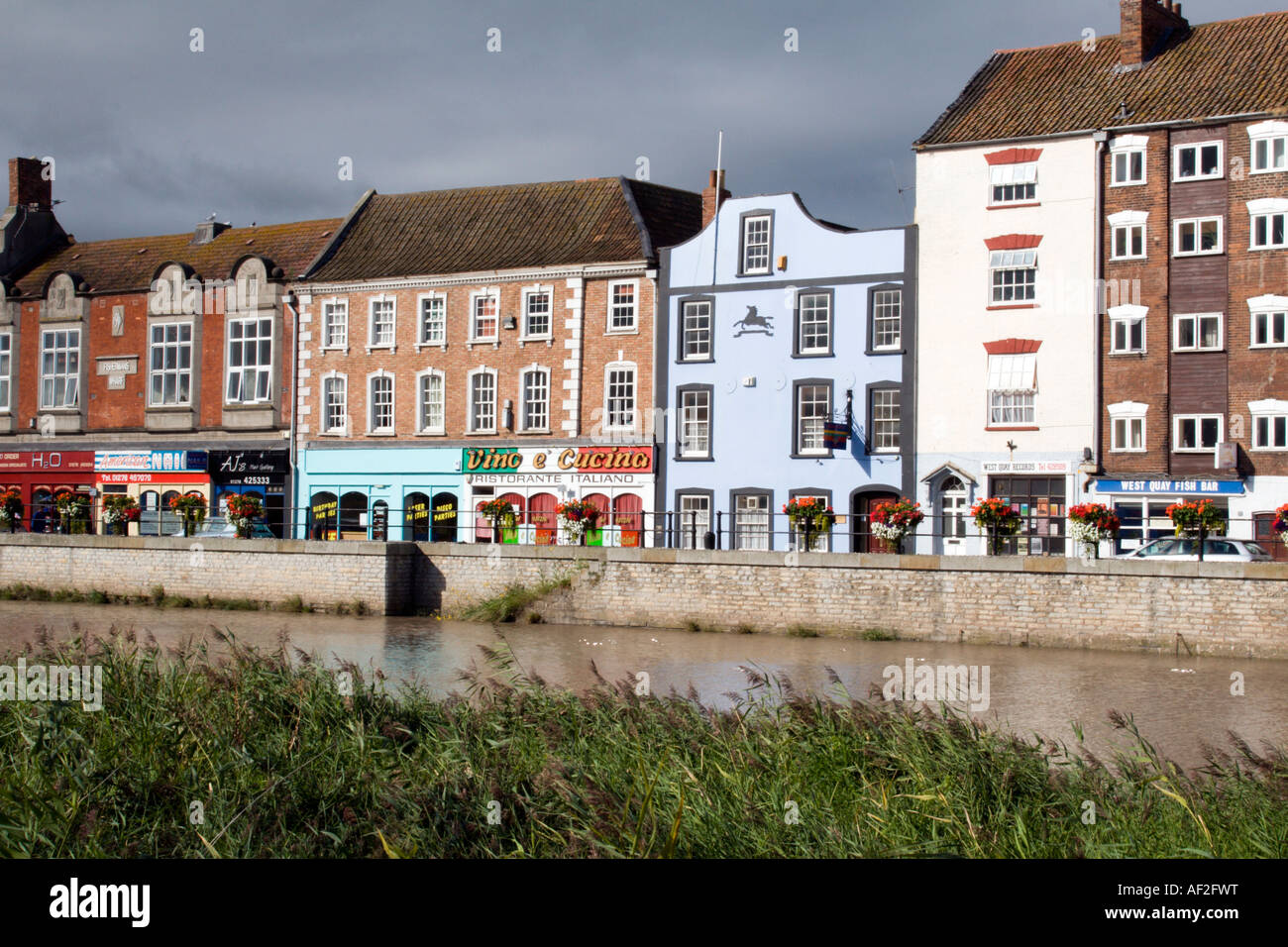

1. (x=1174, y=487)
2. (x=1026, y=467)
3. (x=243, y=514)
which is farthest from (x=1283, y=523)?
(x=243, y=514)

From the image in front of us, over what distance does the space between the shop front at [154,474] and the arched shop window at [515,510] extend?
10.5m

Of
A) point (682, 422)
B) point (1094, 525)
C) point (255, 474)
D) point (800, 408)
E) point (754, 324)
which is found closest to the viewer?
point (1094, 525)

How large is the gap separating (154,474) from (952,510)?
84.1ft

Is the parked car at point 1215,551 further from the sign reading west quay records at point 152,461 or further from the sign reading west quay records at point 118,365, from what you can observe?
the sign reading west quay records at point 118,365

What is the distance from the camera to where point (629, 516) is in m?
38.7

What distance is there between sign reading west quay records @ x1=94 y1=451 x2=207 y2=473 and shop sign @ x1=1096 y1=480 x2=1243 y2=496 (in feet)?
89.0

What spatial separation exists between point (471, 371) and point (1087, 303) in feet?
56.8

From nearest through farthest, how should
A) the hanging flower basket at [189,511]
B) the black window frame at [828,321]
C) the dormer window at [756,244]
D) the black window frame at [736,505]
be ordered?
the hanging flower basket at [189,511] → the black window frame at [736,505] → the black window frame at [828,321] → the dormer window at [756,244]

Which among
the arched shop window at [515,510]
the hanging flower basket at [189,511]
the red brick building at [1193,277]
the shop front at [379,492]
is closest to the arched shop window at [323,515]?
the shop front at [379,492]

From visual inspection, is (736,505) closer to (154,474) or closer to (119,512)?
(119,512)

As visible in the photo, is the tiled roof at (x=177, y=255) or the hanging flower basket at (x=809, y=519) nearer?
the hanging flower basket at (x=809, y=519)

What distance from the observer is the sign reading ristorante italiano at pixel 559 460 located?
39.3m
